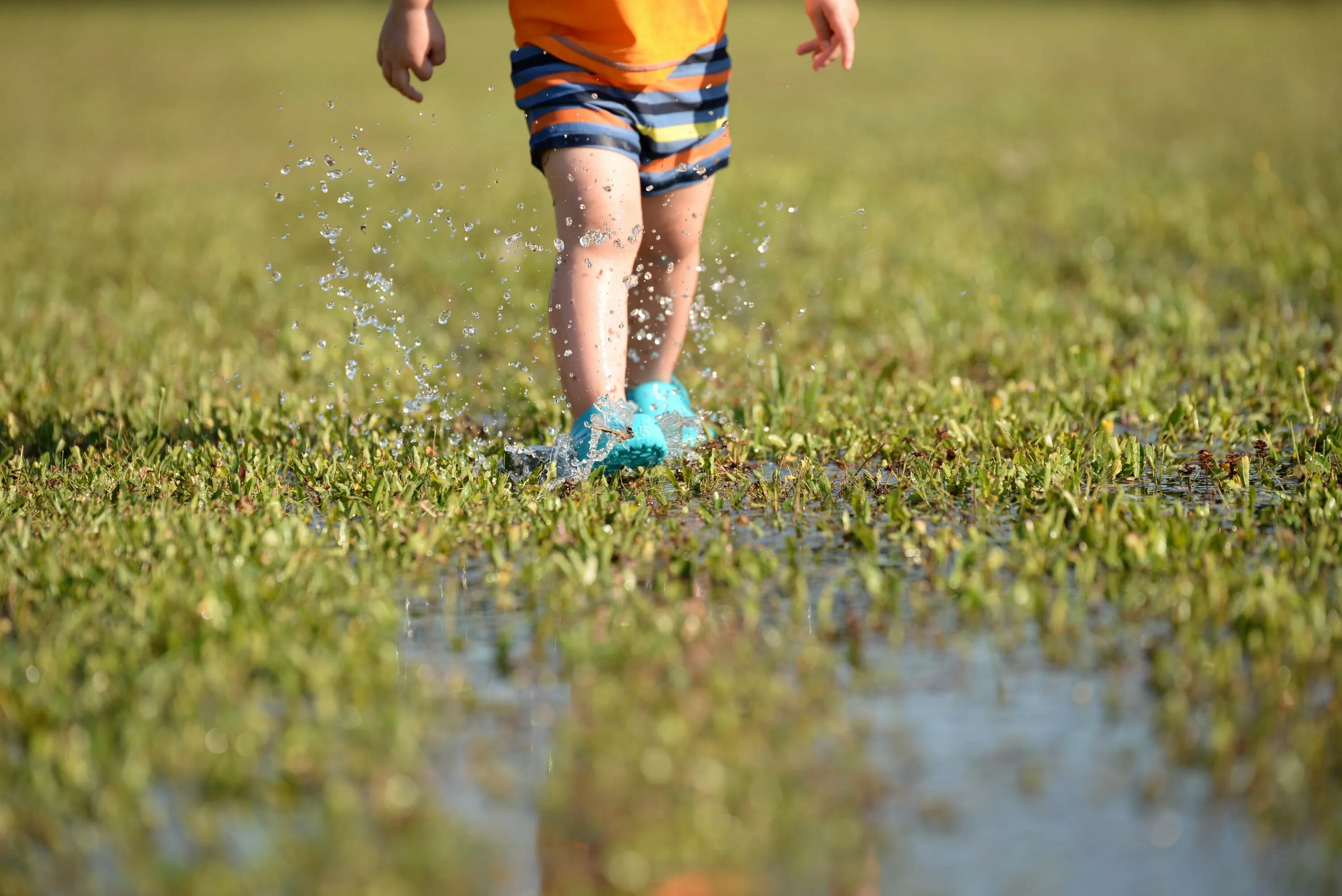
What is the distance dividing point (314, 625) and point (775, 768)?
869 mm

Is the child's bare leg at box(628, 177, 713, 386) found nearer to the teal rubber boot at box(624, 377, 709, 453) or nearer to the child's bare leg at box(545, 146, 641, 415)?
the teal rubber boot at box(624, 377, 709, 453)

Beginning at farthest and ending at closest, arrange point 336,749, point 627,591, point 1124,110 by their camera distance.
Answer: point 1124,110, point 627,591, point 336,749

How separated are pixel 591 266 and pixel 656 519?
645 mm

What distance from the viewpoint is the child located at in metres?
3.54

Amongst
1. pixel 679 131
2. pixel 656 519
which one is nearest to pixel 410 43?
pixel 679 131

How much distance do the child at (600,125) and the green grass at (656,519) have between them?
28 cm

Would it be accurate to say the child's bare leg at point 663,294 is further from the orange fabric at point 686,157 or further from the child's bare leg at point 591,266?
the child's bare leg at point 591,266

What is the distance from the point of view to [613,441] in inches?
139

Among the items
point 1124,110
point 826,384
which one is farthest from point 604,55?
point 1124,110

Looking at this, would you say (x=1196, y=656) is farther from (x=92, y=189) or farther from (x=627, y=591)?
(x=92, y=189)

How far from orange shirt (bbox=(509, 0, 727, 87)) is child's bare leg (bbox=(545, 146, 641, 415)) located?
21 centimetres

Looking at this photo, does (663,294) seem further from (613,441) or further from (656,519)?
(656,519)

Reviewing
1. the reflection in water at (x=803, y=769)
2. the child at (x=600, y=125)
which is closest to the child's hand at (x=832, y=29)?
the child at (x=600, y=125)

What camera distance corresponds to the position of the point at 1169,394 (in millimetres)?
4375
